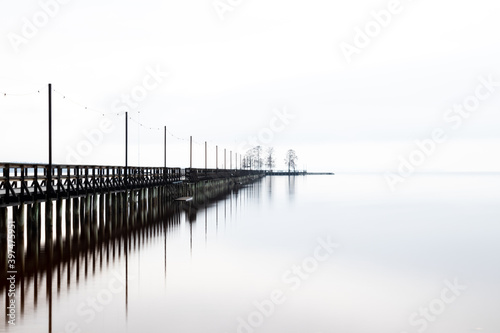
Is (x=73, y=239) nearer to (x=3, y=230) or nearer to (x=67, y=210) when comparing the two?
(x=67, y=210)

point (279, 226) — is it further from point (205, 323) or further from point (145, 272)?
point (205, 323)

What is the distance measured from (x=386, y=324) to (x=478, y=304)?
14.1ft

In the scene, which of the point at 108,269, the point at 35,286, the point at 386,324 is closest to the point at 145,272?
the point at 108,269

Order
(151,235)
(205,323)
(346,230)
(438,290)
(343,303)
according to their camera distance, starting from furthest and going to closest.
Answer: (346,230), (151,235), (438,290), (343,303), (205,323)

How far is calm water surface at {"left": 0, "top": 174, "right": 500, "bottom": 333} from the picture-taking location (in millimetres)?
11758

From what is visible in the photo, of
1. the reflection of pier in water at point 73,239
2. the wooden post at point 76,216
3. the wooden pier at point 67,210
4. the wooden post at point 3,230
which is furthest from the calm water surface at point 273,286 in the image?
the wooden post at point 76,216

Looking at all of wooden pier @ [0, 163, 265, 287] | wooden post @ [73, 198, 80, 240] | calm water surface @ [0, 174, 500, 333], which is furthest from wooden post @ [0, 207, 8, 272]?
wooden post @ [73, 198, 80, 240]

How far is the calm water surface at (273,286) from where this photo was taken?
11.8 metres

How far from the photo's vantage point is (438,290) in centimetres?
1614

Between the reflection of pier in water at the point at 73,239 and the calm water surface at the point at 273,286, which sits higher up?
the reflection of pier in water at the point at 73,239

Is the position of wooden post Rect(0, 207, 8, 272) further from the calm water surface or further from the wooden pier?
A: the calm water surface

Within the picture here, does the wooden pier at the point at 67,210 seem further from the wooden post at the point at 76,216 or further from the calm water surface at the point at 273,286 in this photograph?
the calm water surface at the point at 273,286

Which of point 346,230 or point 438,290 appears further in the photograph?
point 346,230

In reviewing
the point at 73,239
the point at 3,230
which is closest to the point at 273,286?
the point at 3,230
